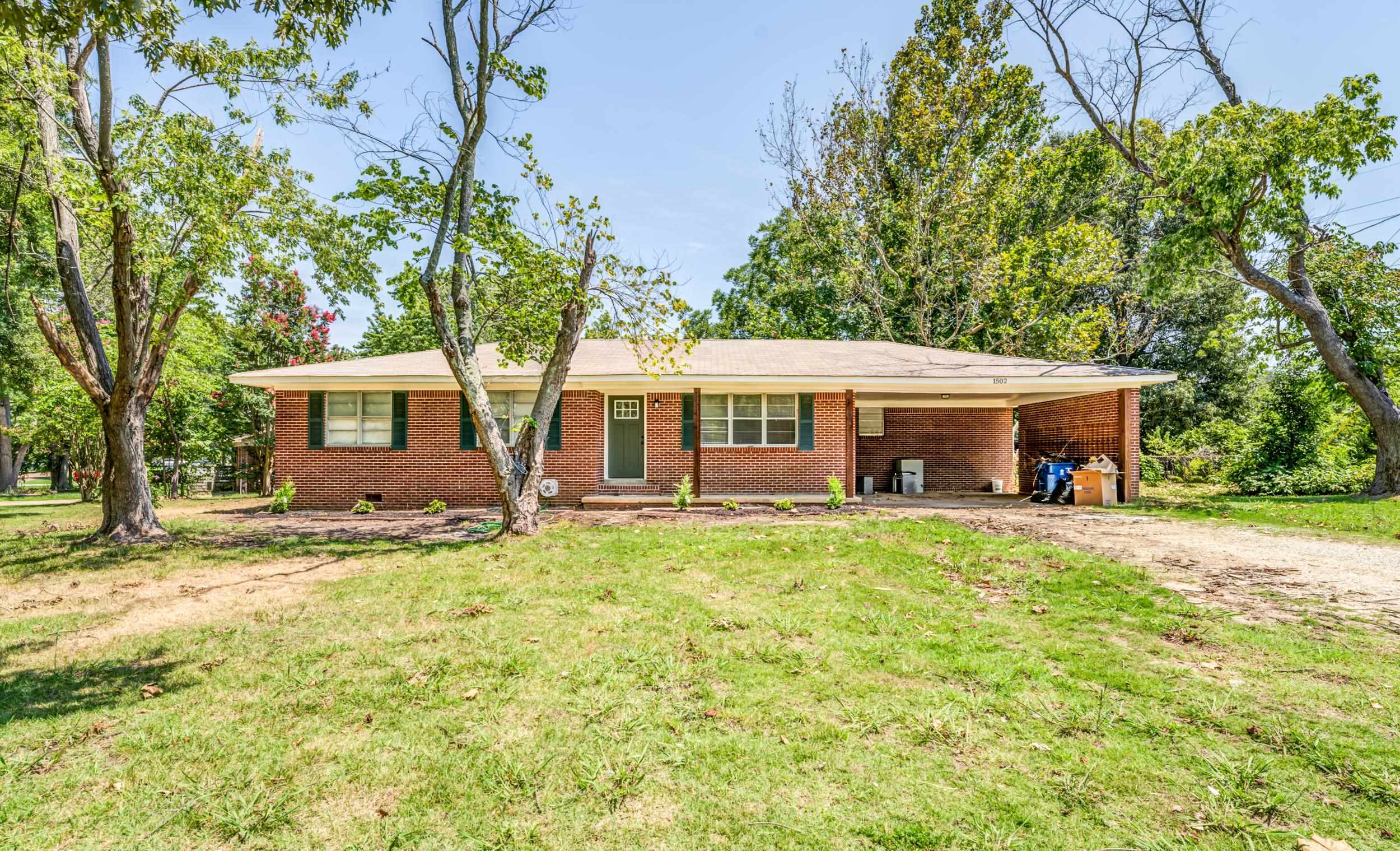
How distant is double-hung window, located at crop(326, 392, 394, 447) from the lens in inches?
521

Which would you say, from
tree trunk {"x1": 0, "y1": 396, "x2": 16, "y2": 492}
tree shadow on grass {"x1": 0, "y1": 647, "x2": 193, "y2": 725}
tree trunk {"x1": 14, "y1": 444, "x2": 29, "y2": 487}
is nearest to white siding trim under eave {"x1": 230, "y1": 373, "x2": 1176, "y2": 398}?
tree shadow on grass {"x1": 0, "y1": 647, "x2": 193, "y2": 725}

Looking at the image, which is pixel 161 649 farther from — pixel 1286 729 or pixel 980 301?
pixel 980 301

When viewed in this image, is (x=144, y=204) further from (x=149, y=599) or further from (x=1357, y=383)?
(x=1357, y=383)

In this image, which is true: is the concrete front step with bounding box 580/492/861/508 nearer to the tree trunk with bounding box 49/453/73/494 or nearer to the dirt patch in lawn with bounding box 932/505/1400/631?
the dirt patch in lawn with bounding box 932/505/1400/631

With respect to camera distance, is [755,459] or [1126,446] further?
[755,459]

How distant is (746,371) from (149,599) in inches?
378

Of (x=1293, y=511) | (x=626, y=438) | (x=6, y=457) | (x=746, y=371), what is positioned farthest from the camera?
(x=6, y=457)

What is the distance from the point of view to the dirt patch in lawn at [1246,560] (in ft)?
17.4

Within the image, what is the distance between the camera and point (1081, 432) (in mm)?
15008

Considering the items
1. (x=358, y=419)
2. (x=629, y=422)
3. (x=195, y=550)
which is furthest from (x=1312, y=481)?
(x=195, y=550)

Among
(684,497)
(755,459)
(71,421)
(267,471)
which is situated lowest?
(684,497)

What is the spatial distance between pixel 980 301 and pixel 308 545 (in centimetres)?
2159

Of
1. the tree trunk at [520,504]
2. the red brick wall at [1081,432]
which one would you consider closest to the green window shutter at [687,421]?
the tree trunk at [520,504]

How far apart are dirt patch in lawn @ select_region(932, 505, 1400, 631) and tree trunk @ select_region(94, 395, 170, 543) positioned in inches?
487
